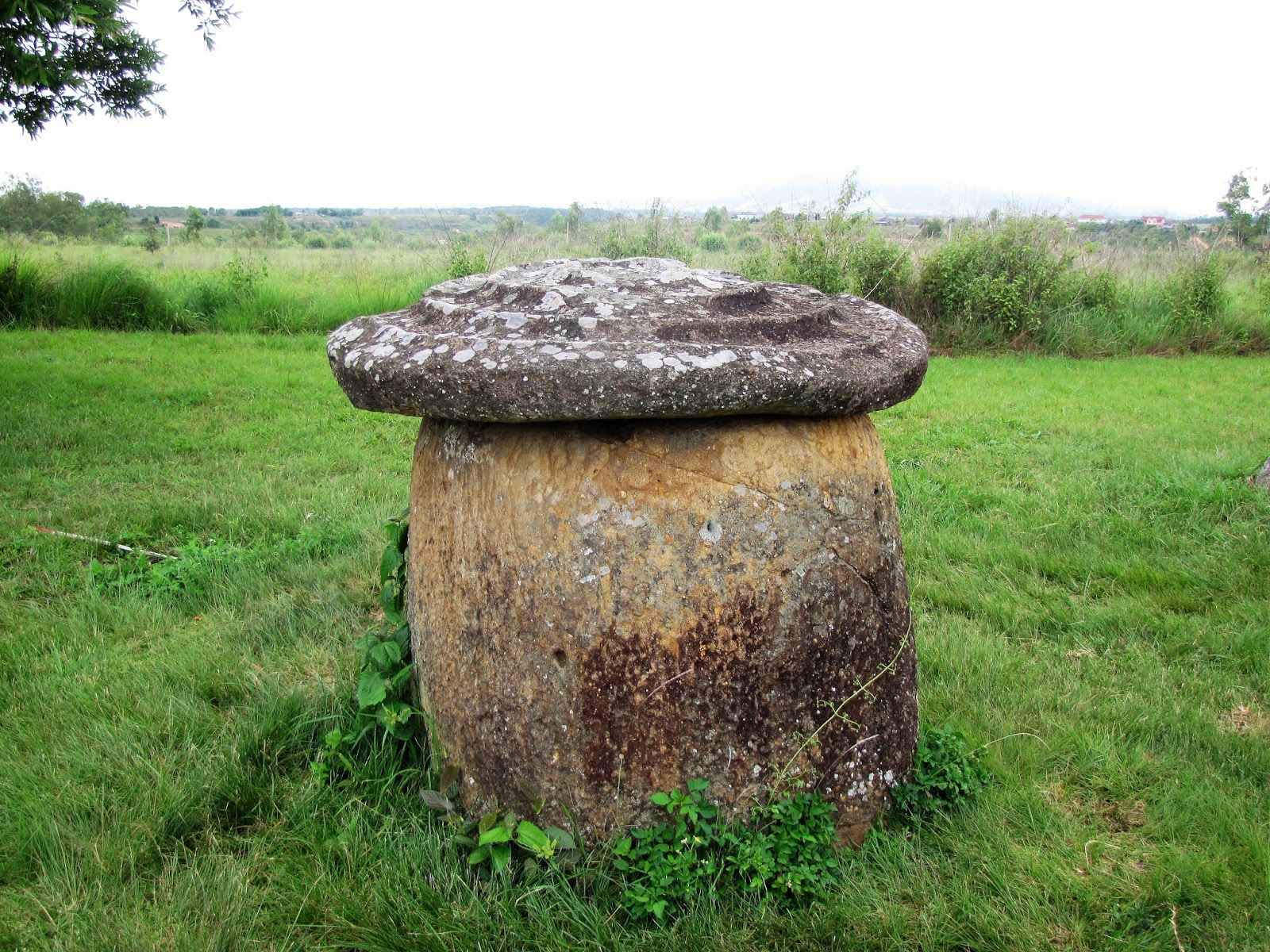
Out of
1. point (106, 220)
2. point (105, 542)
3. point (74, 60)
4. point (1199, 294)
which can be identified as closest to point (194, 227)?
point (106, 220)

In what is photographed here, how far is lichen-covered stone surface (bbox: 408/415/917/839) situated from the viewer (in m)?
2.14

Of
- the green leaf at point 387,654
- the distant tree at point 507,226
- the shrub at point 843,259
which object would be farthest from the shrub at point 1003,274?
the green leaf at point 387,654

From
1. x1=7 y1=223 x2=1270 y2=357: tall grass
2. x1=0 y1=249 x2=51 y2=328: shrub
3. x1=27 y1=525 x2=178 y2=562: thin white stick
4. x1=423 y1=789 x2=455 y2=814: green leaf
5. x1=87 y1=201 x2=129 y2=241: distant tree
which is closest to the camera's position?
x1=423 y1=789 x2=455 y2=814: green leaf

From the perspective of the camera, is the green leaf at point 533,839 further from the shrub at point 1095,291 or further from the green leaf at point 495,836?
the shrub at point 1095,291

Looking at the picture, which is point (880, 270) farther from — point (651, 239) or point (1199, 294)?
point (1199, 294)

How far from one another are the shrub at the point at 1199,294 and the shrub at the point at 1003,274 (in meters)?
1.39

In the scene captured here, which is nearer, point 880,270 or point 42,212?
point 880,270

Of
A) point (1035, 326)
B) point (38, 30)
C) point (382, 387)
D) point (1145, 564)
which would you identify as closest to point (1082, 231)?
point (1035, 326)

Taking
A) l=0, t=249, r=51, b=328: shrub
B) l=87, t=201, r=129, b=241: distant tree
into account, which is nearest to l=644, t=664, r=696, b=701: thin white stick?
l=0, t=249, r=51, b=328: shrub

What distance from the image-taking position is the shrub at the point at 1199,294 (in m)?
10.6

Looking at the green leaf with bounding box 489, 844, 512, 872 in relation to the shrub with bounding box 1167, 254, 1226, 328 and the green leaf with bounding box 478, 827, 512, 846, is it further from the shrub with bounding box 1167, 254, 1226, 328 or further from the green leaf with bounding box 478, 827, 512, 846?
the shrub with bounding box 1167, 254, 1226, 328

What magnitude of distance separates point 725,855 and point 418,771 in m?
0.90

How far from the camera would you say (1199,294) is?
10.6m

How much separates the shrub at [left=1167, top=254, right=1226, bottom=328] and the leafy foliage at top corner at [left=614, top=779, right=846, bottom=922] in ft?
34.3
